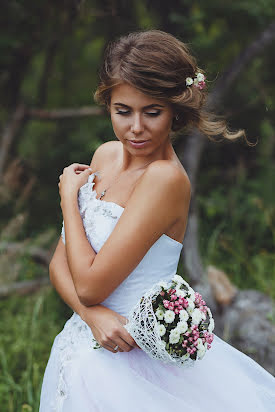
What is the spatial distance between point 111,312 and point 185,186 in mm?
519

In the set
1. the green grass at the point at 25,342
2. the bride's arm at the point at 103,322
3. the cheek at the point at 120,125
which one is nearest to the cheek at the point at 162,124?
the cheek at the point at 120,125

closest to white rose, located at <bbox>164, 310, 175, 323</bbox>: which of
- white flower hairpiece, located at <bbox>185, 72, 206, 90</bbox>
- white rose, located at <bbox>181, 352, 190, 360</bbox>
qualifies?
white rose, located at <bbox>181, 352, 190, 360</bbox>

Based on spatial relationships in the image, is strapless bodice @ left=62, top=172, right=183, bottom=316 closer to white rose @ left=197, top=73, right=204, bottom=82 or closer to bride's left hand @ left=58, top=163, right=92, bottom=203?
bride's left hand @ left=58, top=163, right=92, bottom=203

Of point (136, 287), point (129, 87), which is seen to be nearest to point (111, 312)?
point (136, 287)

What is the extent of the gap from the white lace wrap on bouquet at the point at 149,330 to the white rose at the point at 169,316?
3 centimetres

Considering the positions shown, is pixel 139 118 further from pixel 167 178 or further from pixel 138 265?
pixel 138 265

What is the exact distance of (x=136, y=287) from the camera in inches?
71.9

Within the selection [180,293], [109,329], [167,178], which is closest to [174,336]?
[180,293]

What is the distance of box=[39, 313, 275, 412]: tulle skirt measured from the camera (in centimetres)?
166

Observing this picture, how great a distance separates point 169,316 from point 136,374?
1.04 ft

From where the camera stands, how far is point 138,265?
181 cm

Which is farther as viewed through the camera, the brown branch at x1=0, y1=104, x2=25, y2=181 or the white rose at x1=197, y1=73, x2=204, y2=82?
the brown branch at x1=0, y1=104, x2=25, y2=181

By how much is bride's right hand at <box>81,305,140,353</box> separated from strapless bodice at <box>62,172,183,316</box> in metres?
0.08

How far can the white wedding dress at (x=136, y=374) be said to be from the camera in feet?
5.48
